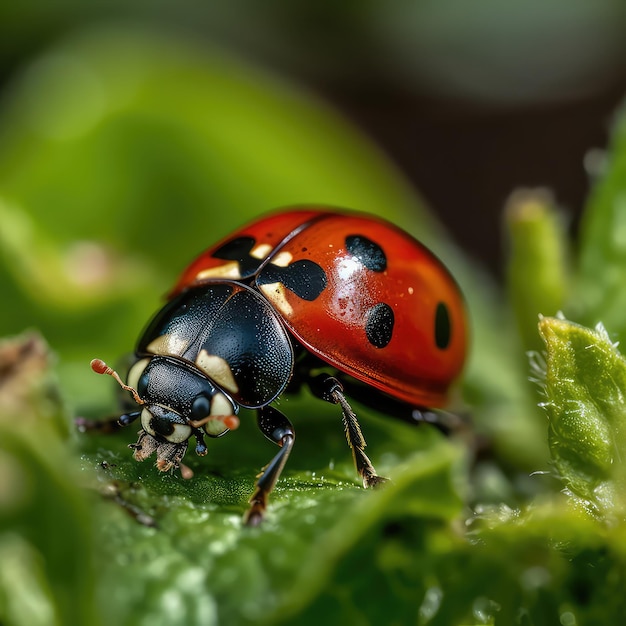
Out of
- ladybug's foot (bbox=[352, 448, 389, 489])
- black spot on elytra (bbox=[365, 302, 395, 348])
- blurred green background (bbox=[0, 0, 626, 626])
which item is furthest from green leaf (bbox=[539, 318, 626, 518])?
black spot on elytra (bbox=[365, 302, 395, 348])

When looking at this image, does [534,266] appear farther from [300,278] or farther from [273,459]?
[273,459]

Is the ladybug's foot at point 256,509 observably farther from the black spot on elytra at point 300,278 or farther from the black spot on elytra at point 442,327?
the black spot on elytra at point 442,327

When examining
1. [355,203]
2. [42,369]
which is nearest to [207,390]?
[42,369]

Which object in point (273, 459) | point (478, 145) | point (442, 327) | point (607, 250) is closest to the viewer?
point (273, 459)

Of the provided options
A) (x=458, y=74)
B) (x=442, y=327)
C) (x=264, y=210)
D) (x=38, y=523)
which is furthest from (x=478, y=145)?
(x=38, y=523)

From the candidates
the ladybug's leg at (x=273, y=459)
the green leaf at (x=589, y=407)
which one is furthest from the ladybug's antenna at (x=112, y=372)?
the green leaf at (x=589, y=407)

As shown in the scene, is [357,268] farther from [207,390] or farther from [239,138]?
[239,138]
